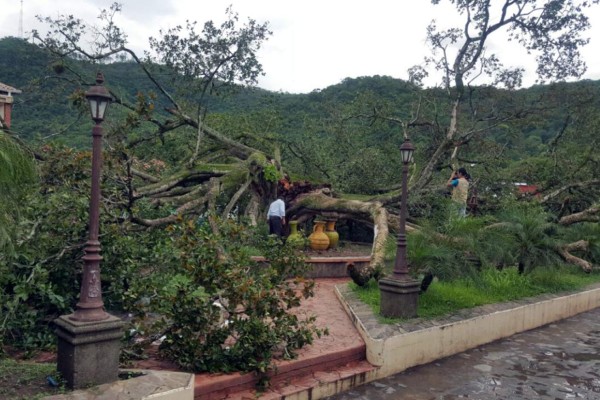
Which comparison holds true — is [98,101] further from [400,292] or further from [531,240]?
[531,240]

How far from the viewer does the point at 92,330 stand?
14.7ft

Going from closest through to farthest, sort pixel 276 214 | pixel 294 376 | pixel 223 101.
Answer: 1. pixel 294 376
2. pixel 276 214
3. pixel 223 101

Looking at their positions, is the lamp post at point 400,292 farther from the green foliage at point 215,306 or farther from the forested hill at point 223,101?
the forested hill at point 223,101

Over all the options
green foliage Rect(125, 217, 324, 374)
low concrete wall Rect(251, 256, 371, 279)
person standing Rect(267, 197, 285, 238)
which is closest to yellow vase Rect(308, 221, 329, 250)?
person standing Rect(267, 197, 285, 238)

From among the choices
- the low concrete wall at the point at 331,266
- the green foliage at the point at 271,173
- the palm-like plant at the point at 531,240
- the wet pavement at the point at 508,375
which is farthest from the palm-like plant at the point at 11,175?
the green foliage at the point at 271,173

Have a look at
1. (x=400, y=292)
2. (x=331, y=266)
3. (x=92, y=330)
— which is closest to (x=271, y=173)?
(x=331, y=266)

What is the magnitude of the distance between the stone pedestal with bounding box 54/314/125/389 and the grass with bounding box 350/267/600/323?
3.70m

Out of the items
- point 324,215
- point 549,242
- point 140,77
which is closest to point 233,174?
point 324,215

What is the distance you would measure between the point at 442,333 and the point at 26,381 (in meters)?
4.87

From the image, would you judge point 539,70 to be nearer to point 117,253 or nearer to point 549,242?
point 549,242

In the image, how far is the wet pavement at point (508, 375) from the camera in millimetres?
5938

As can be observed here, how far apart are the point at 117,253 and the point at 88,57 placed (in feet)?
23.6

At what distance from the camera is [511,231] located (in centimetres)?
1016

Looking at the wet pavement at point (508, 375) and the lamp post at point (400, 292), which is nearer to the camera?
the wet pavement at point (508, 375)
